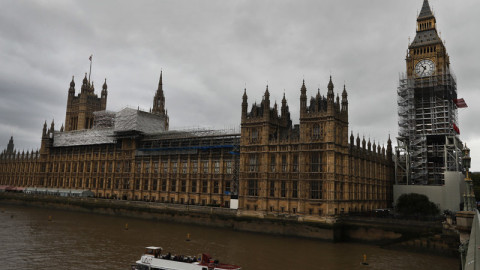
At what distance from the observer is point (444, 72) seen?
91.9 m

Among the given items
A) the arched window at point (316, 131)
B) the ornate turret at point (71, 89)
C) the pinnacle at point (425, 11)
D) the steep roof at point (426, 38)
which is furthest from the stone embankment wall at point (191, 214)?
the pinnacle at point (425, 11)

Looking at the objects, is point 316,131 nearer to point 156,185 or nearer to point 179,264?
point 179,264

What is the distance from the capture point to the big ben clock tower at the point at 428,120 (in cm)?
9000

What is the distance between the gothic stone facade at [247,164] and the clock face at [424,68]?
69.3 ft

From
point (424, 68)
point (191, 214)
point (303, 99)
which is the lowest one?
point (191, 214)

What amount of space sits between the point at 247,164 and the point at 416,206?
33630 mm

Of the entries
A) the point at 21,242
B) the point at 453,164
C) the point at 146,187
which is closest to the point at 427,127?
the point at 453,164

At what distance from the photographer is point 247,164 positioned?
74750 millimetres

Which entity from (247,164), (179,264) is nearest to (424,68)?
(247,164)

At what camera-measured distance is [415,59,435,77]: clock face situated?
96375 millimetres

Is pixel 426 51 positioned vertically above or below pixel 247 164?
above

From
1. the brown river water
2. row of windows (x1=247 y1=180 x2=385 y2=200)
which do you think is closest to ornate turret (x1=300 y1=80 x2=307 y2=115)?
row of windows (x1=247 y1=180 x2=385 y2=200)

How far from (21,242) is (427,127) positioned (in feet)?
295

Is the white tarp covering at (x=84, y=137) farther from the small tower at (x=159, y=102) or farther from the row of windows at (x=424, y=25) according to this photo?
the row of windows at (x=424, y=25)
